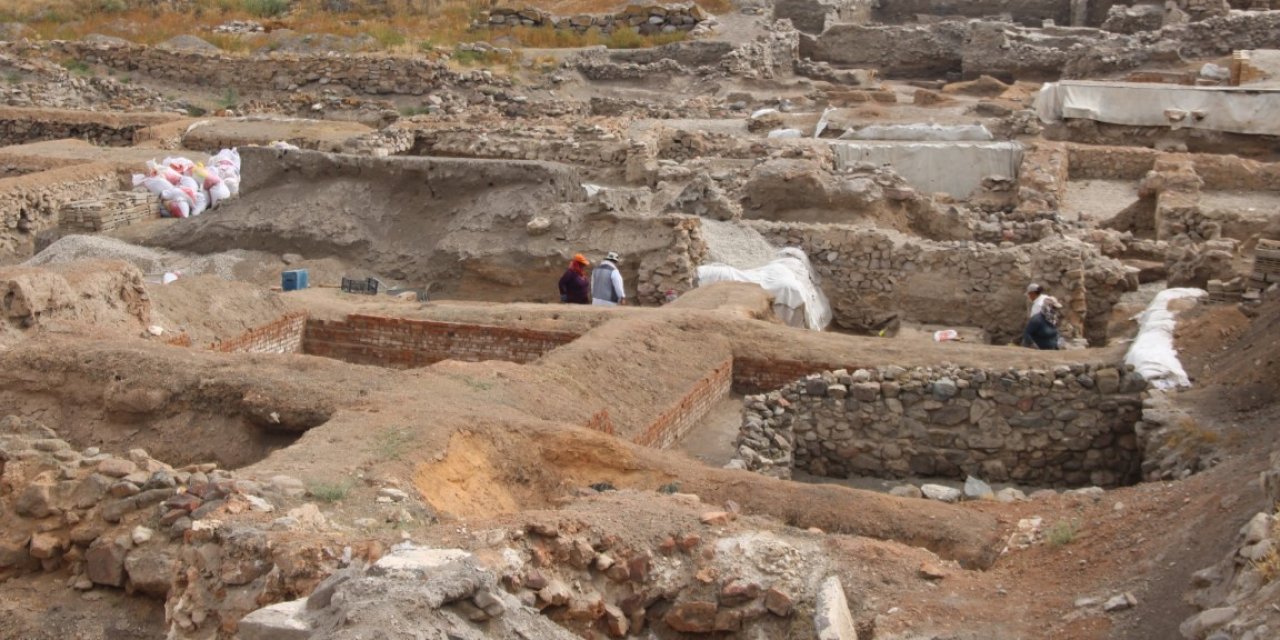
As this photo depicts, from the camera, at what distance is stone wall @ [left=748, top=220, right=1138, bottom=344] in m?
14.4

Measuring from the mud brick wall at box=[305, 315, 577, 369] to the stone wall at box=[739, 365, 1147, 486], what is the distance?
7.56ft

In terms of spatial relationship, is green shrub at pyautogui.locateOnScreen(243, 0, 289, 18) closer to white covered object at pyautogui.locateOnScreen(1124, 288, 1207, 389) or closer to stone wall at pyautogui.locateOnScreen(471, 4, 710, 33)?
stone wall at pyautogui.locateOnScreen(471, 4, 710, 33)

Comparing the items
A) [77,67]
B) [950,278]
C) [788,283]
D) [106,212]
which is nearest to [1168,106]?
[950,278]

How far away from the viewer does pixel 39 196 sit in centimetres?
1916

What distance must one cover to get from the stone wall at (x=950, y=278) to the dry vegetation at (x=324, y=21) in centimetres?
1612

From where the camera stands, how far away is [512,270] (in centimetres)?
1487

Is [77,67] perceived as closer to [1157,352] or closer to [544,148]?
[544,148]

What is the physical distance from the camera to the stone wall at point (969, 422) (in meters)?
10.1

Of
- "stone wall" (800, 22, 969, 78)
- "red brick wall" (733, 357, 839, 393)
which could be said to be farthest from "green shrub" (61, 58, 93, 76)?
"red brick wall" (733, 357, 839, 393)

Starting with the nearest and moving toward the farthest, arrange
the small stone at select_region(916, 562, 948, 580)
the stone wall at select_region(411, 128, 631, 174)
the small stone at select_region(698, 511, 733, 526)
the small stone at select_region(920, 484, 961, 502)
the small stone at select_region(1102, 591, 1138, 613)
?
the small stone at select_region(1102, 591, 1138, 613) → the small stone at select_region(916, 562, 948, 580) → the small stone at select_region(698, 511, 733, 526) → the small stone at select_region(920, 484, 961, 502) → the stone wall at select_region(411, 128, 631, 174)

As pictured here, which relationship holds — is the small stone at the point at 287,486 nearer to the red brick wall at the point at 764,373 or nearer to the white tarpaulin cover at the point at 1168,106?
the red brick wall at the point at 764,373

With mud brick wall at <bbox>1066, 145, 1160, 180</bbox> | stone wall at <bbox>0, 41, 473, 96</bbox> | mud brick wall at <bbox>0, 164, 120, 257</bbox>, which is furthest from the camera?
stone wall at <bbox>0, 41, 473, 96</bbox>

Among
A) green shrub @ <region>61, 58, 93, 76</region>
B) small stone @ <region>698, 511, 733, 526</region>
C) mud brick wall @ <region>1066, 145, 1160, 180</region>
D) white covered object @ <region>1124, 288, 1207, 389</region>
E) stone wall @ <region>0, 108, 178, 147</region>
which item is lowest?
stone wall @ <region>0, 108, 178, 147</region>

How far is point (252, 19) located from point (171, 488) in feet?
102
